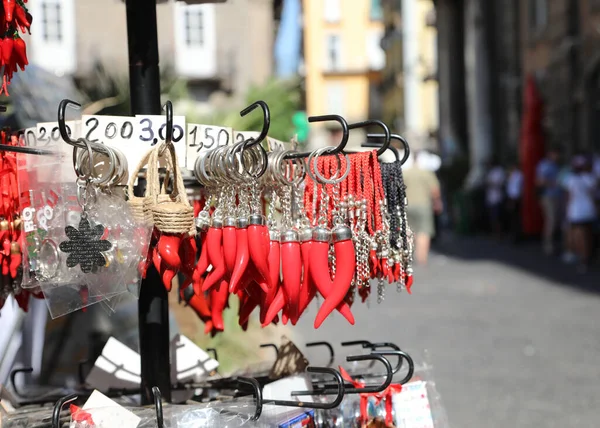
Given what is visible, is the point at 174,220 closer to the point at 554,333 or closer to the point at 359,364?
the point at 359,364

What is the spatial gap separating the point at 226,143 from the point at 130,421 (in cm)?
69

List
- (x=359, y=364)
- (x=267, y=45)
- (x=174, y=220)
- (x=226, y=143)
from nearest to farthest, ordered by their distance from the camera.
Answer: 1. (x=174, y=220)
2. (x=226, y=143)
3. (x=359, y=364)
4. (x=267, y=45)

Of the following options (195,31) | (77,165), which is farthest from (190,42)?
(77,165)

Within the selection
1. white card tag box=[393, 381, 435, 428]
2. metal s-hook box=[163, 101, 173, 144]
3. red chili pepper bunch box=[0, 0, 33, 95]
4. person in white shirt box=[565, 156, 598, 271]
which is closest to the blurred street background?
person in white shirt box=[565, 156, 598, 271]

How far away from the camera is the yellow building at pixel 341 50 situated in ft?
190

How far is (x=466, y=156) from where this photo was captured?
80.0 feet

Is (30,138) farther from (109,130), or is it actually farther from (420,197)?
(420,197)

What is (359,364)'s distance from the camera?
2441 millimetres

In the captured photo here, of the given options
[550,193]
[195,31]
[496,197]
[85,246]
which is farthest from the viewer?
[195,31]

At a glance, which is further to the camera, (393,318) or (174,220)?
(393,318)

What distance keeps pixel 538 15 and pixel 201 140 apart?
1779cm

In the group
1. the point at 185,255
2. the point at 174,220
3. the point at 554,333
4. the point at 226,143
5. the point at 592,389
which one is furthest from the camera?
the point at 554,333

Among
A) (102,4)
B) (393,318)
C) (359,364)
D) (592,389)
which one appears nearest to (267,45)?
(102,4)

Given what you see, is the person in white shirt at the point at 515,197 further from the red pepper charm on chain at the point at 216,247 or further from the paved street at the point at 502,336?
the red pepper charm on chain at the point at 216,247
